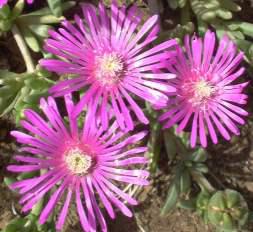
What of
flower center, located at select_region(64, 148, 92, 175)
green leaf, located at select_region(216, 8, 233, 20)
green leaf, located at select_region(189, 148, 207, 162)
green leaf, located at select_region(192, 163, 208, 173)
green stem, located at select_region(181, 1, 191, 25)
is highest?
green leaf, located at select_region(216, 8, 233, 20)

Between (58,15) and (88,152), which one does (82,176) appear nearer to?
(88,152)

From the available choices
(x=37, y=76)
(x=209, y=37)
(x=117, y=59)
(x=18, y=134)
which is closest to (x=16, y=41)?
(x=37, y=76)

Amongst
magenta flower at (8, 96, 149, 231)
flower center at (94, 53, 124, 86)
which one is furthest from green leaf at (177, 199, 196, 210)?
flower center at (94, 53, 124, 86)

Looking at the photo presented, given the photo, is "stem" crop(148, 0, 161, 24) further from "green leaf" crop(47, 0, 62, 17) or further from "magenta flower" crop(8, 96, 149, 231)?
"magenta flower" crop(8, 96, 149, 231)

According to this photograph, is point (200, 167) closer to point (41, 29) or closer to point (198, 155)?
point (198, 155)

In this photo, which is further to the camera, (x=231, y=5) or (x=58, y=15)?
(x=231, y=5)

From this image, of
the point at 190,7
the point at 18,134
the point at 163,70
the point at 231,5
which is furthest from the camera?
the point at 190,7

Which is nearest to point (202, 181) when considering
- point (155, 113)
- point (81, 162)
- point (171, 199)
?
point (171, 199)
